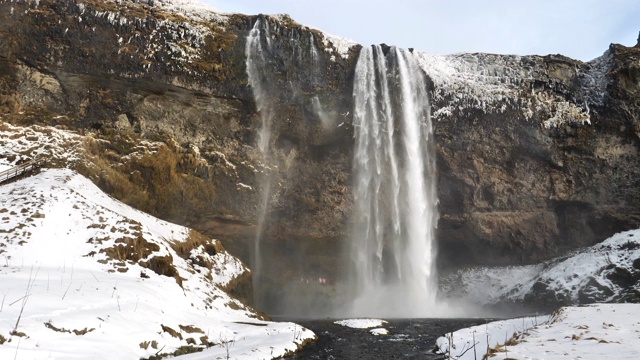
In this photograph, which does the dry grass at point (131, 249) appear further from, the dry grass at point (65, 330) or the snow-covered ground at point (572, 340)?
the snow-covered ground at point (572, 340)

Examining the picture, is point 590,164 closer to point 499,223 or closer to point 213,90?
point 499,223

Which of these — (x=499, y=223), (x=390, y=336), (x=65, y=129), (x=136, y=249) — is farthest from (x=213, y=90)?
(x=499, y=223)

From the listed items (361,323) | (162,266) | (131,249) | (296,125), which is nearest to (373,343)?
(361,323)

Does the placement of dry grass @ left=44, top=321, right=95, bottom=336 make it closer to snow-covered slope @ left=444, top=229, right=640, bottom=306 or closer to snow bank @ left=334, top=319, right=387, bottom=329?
snow bank @ left=334, top=319, right=387, bottom=329

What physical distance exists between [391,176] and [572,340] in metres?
25.5

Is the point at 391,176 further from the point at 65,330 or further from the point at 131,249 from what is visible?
the point at 65,330

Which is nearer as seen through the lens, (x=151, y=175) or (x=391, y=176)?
(x=151, y=175)

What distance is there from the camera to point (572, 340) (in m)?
9.93

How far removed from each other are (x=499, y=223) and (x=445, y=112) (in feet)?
38.5

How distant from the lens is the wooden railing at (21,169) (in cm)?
1988

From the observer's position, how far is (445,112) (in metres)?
35.3

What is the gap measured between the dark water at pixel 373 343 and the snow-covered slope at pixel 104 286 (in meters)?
0.97

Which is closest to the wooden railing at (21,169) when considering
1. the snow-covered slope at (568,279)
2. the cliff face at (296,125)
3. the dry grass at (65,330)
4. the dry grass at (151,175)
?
the dry grass at (151,175)

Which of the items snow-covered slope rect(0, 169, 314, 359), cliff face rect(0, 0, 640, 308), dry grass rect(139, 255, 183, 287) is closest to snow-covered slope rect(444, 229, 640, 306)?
cliff face rect(0, 0, 640, 308)
